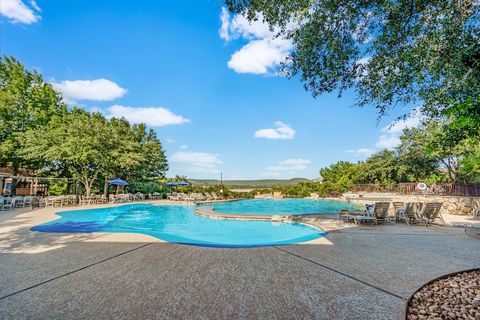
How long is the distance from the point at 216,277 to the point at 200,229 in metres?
7.34

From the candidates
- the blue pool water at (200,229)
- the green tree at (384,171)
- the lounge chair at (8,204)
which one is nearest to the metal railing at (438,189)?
the green tree at (384,171)

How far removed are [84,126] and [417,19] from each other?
1902 cm

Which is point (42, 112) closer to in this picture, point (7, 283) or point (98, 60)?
point (98, 60)

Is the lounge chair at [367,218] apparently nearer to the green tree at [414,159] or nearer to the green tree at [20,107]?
the green tree at [414,159]

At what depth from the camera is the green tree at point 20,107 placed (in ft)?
55.3

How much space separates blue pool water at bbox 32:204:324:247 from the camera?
8.14 m

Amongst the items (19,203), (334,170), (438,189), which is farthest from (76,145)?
(334,170)

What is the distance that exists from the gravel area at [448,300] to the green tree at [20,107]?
22067 mm

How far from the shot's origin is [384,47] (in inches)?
176

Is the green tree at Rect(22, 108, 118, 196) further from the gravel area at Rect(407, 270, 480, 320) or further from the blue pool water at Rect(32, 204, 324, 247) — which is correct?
the gravel area at Rect(407, 270, 480, 320)

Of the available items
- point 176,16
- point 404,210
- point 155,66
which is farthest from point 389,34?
point 155,66

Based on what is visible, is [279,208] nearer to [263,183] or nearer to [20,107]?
[20,107]

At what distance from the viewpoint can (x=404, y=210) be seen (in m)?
8.55

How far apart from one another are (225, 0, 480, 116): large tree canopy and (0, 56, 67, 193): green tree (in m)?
20.1
